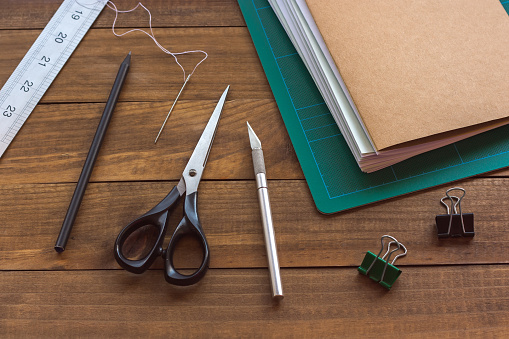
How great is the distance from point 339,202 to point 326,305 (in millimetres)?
164

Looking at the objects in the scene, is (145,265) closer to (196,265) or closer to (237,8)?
(196,265)

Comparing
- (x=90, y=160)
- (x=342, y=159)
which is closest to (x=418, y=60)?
(x=342, y=159)

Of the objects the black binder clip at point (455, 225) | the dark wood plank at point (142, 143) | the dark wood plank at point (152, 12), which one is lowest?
the black binder clip at point (455, 225)

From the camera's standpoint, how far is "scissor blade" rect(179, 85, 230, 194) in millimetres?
710

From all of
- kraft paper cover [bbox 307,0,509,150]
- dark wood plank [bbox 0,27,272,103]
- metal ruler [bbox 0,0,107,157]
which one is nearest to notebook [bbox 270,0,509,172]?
kraft paper cover [bbox 307,0,509,150]

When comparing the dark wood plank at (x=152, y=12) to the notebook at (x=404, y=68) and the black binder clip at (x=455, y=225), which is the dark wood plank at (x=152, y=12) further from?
the black binder clip at (x=455, y=225)

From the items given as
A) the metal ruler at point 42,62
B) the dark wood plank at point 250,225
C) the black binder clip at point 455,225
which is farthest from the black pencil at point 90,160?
the black binder clip at point 455,225

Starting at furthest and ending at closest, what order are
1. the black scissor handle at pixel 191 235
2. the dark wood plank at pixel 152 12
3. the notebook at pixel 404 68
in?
Result: the dark wood plank at pixel 152 12 < the notebook at pixel 404 68 < the black scissor handle at pixel 191 235

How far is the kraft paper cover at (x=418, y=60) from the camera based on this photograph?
0.73 metres

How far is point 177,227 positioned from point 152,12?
1.58 feet

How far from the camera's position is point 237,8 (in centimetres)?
92

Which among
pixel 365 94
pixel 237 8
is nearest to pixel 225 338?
pixel 365 94

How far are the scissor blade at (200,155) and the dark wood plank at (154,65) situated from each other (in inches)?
2.4

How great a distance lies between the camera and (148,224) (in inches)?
26.7
